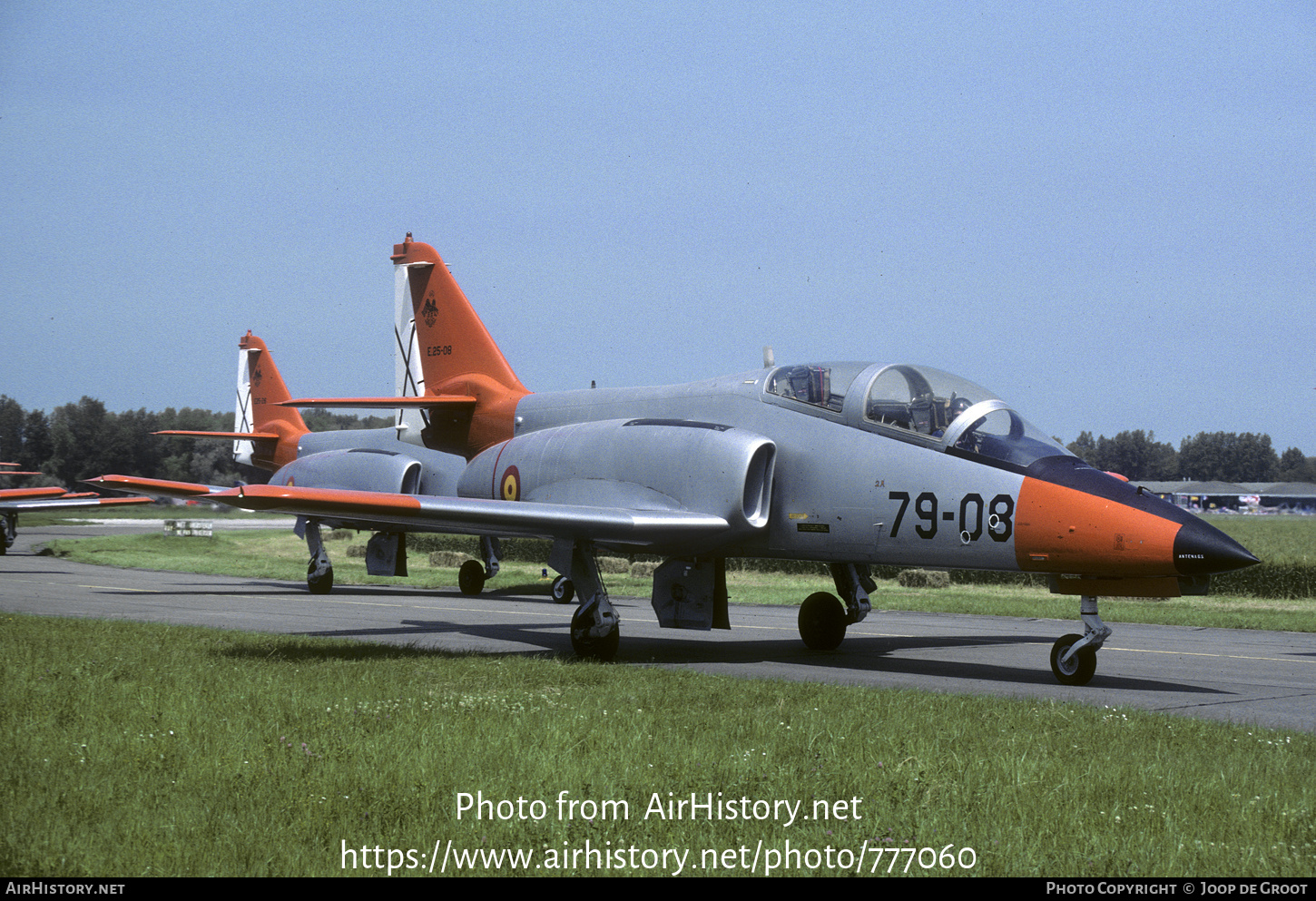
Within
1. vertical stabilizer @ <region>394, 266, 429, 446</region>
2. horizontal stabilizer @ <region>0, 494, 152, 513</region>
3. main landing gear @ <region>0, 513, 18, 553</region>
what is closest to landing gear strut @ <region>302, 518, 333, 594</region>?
vertical stabilizer @ <region>394, 266, 429, 446</region>

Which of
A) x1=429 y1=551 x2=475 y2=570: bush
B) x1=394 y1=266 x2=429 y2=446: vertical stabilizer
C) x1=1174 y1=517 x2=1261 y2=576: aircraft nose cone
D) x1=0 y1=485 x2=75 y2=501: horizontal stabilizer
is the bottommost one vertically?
x1=429 y1=551 x2=475 y2=570: bush

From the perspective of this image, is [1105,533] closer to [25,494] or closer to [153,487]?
[153,487]

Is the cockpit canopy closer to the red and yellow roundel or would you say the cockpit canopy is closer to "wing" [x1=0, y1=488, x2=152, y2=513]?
the red and yellow roundel

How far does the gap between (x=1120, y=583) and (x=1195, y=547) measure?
900 millimetres

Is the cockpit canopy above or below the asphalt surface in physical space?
above

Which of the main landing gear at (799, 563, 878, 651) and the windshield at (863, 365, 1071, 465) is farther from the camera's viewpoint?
the main landing gear at (799, 563, 878, 651)

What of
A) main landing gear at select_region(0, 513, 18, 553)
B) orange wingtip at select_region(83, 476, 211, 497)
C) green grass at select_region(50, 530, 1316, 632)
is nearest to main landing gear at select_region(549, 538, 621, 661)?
orange wingtip at select_region(83, 476, 211, 497)

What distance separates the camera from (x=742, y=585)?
100 feet

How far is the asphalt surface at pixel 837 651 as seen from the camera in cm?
1141

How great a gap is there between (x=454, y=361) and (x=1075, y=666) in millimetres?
12187

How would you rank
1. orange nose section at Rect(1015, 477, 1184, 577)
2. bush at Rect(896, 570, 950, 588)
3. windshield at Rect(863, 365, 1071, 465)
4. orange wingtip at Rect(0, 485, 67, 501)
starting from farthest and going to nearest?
orange wingtip at Rect(0, 485, 67, 501)
bush at Rect(896, 570, 950, 588)
windshield at Rect(863, 365, 1071, 465)
orange nose section at Rect(1015, 477, 1184, 577)

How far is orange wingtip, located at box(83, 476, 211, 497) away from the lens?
482 inches

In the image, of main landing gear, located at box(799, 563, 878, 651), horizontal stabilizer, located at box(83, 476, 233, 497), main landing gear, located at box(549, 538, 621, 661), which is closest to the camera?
horizontal stabilizer, located at box(83, 476, 233, 497)

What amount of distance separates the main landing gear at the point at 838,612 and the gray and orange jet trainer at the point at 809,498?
0.8 inches
